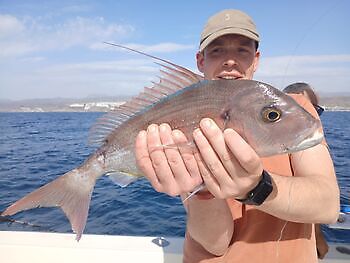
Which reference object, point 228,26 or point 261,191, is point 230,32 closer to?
point 228,26

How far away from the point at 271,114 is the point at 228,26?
110 centimetres

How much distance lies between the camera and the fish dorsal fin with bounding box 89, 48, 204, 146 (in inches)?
88.8

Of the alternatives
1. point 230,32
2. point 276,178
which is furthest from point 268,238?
point 230,32

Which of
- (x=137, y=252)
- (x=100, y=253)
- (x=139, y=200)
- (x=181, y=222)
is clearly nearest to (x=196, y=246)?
(x=137, y=252)

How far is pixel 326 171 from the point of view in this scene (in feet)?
7.39

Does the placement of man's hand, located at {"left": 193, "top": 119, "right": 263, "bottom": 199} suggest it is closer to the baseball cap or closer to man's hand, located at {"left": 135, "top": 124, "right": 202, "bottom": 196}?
man's hand, located at {"left": 135, "top": 124, "right": 202, "bottom": 196}

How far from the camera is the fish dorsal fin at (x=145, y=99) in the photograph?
2255 millimetres

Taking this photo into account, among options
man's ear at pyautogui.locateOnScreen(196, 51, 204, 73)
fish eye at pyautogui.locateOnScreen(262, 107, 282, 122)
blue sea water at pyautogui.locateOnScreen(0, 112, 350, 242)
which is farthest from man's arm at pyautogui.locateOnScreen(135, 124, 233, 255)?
blue sea water at pyautogui.locateOnScreen(0, 112, 350, 242)

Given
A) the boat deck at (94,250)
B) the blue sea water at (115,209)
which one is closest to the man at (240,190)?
the boat deck at (94,250)

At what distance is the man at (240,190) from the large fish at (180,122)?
0.19m

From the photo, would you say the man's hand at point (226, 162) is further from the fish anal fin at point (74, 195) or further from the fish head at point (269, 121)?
the fish anal fin at point (74, 195)

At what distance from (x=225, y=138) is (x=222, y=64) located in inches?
48.7

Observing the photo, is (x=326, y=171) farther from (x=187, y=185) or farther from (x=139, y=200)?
(x=139, y=200)

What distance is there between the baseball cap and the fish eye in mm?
989
